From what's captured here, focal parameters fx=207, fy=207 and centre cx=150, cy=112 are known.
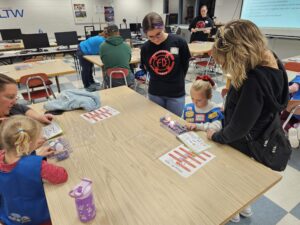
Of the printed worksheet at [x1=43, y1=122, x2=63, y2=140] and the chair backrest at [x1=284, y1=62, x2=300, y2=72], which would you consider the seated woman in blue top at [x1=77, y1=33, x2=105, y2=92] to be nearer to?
the printed worksheet at [x1=43, y1=122, x2=63, y2=140]

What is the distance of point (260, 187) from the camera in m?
0.86

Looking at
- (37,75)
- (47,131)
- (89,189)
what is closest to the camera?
(89,189)

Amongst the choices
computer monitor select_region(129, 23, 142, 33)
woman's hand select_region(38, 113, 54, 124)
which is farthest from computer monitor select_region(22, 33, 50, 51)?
woman's hand select_region(38, 113, 54, 124)

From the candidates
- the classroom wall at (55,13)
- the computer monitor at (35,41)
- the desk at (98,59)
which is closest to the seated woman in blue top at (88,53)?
the desk at (98,59)

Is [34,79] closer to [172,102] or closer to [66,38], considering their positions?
[172,102]

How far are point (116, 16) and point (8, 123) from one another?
903 centimetres

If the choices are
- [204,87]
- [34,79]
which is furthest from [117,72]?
[204,87]

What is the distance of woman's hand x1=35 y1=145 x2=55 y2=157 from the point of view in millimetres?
1070

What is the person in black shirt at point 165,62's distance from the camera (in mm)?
1600

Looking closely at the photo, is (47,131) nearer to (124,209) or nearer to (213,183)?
(124,209)

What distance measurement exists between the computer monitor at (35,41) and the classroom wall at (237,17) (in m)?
5.32

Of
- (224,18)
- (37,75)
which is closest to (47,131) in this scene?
(37,75)

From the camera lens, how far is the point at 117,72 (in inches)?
120

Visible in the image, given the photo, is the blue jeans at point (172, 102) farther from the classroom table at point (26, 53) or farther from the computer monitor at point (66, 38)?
the computer monitor at point (66, 38)
